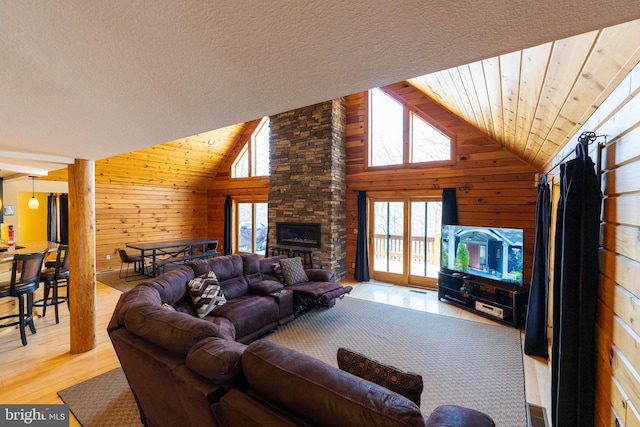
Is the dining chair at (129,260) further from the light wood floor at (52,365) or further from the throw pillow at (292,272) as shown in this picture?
the throw pillow at (292,272)

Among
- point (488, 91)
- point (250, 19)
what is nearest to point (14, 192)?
point (250, 19)

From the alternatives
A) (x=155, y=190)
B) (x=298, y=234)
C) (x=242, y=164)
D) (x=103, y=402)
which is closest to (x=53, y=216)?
(x=155, y=190)

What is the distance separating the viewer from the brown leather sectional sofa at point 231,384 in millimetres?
1165

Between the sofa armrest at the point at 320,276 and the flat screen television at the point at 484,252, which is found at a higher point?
the flat screen television at the point at 484,252

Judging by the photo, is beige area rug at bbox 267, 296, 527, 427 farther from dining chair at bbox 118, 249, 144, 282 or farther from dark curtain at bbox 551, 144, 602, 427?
dining chair at bbox 118, 249, 144, 282

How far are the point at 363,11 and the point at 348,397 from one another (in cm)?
134

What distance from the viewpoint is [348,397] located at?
1.17 meters

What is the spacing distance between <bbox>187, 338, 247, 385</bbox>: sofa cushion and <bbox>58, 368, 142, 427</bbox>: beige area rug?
135cm

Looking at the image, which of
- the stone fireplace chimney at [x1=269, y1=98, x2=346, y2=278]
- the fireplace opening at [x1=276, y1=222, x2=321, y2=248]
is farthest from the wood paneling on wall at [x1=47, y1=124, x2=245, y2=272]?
the fireplace opening at [x1=276, y1=222, x2=321, y2=248]

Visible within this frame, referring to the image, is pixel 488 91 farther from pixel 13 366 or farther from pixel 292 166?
pixel 13 366

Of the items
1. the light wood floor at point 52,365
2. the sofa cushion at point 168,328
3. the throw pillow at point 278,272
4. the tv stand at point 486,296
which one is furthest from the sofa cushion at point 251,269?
the tv stand at point 486,296

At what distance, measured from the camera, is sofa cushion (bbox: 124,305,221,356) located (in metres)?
1.69

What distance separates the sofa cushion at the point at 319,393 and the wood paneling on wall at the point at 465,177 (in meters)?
4.98

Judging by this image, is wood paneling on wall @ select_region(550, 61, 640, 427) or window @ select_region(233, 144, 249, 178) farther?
window @ select_region(233, 144, 249, 178)
